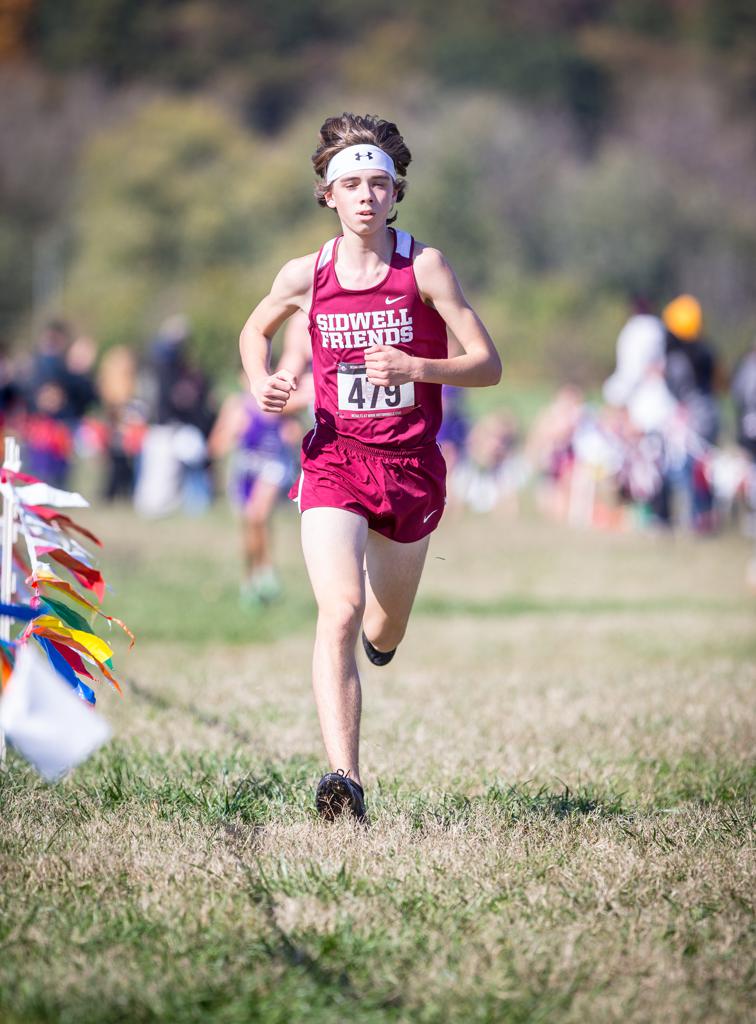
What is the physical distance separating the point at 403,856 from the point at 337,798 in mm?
397

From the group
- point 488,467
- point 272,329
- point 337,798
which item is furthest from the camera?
point 488,467

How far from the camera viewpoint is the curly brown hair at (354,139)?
16.1 feet

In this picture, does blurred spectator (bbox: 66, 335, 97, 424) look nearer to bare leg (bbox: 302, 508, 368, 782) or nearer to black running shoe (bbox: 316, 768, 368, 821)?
bare leg (bbox: 302, 508, 368, 782)

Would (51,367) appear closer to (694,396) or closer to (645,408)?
(645,408)

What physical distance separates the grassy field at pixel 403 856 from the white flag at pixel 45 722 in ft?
1.53

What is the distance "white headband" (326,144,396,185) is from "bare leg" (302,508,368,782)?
1.13 m

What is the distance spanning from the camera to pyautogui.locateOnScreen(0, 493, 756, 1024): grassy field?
10.5 feet

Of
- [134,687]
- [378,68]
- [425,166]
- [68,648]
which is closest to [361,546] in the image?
[68,648]

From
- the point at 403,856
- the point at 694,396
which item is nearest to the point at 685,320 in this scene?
the point at 694,396

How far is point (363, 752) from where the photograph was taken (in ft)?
19.4

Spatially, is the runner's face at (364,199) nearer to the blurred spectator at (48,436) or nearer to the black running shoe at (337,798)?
the black running shoe at (337,798)

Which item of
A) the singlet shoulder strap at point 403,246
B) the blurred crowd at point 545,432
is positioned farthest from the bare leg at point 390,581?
the blurred crowd at point 545,432

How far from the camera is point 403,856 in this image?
409cm

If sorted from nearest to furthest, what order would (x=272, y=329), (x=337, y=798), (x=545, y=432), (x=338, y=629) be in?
1. (x=337, y=798)
2. (x=338, y=629)
3. (x=272, y=329)
4. (x=545, y=432)
